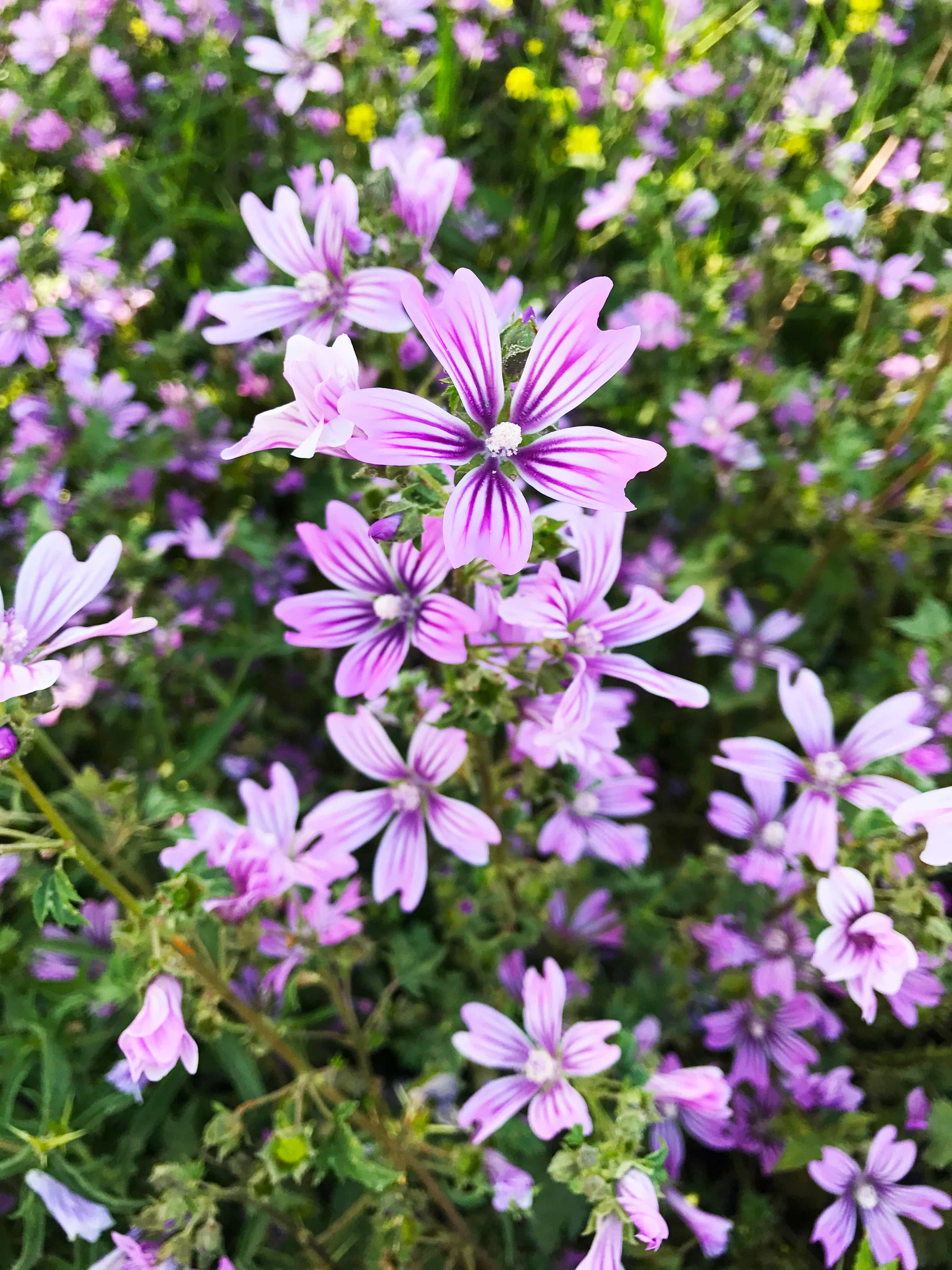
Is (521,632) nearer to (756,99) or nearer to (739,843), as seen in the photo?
(739,843)

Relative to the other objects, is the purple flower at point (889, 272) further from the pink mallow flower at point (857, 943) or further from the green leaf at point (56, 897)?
the green leaf at point (56, 897)

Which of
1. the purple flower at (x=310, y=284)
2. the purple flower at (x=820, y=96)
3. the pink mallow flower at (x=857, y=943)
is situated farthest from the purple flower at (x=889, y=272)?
the pink mallow flower at (x=857, y=943)

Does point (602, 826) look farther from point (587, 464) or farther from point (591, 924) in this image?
point (587, 464)

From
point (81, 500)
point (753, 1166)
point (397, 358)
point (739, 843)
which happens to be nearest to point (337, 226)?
point (397, 358)

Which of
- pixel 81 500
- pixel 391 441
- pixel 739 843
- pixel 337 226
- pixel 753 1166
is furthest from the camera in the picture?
pixel 739 843

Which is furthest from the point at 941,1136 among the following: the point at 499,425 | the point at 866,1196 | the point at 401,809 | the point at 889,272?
the point at 889,272

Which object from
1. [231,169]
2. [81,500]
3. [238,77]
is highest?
[238,77]
